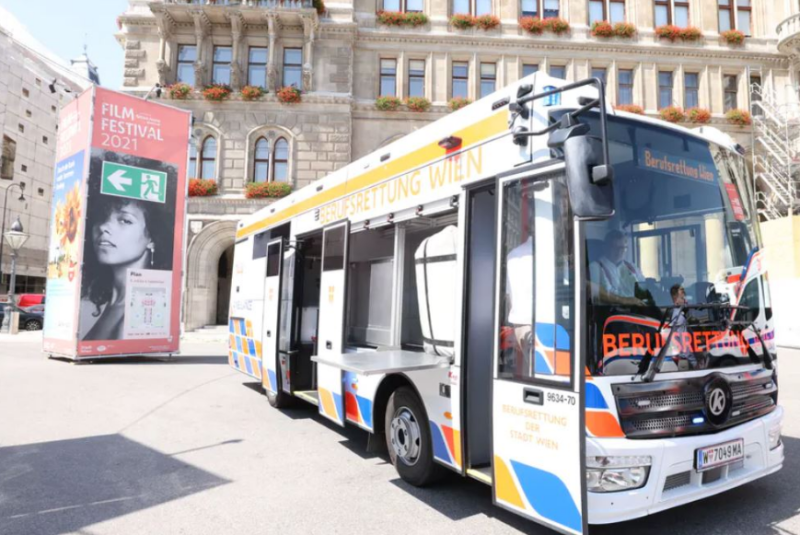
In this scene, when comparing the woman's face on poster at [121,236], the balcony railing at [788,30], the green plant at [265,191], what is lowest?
the woman's face on poster at [121,236]

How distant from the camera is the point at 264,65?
23578 mm

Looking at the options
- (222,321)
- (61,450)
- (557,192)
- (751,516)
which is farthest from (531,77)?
(222,321)

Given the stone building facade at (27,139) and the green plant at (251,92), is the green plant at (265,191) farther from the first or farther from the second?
the stone building facade at (27,139)

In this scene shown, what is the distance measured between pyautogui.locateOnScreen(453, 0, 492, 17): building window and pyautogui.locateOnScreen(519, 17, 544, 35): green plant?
1.60m

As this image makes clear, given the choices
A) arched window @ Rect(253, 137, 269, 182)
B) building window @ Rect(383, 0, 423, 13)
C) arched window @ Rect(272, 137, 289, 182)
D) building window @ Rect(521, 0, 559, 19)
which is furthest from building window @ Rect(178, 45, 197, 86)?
building window @ Rect(521, 0, 559, 19)

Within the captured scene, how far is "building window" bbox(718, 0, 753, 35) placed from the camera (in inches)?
992

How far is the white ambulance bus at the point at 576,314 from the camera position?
9.97 ft

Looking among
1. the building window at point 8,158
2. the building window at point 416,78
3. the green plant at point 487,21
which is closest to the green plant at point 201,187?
the building window at point 416,78

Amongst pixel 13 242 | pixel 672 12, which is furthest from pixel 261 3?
pixel 672 12

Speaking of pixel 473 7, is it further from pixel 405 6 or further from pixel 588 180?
pixel 588 180

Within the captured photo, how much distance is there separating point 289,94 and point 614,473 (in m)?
22.1

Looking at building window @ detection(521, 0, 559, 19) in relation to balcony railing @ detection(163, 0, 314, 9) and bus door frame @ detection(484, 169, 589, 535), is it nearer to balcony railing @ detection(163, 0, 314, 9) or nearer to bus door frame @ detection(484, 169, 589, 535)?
balcony railing @ detection(163, 0, 314, 9)

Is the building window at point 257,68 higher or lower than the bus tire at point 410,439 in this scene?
higher

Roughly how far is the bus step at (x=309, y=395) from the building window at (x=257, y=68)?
19.5m
